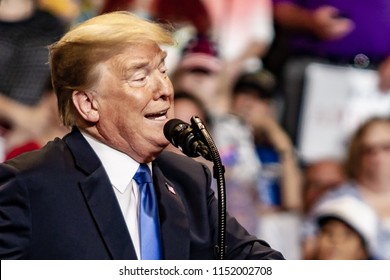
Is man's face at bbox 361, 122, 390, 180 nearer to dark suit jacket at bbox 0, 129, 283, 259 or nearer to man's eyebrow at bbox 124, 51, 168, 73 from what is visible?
dark suit jacket at bbox 0, 129, 283, 259

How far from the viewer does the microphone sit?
1660 millimetres

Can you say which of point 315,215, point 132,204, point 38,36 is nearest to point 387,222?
point 315,215

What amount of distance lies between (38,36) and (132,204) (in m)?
1.60

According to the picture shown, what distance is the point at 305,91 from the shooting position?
3.72 m

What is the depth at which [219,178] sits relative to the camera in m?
1.67

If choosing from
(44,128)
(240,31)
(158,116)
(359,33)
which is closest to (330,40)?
(359,33)

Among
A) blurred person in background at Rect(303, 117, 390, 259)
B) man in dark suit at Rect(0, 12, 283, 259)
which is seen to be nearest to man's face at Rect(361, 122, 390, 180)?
blurred person in background at Rect(303, 117, 390, 259)

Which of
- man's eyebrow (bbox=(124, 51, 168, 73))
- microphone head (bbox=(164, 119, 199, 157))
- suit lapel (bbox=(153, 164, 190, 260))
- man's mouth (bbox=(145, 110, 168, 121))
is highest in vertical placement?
man's eyebrow (bbox=(124, 51, 168, 73))

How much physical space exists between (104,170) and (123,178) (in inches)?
1.7

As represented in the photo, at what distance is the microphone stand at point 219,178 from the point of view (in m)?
1.65

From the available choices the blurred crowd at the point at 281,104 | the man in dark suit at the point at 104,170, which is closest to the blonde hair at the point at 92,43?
the man in dark suit at the point at 104,170

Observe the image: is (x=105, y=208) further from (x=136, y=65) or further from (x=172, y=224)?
(x=136, y=65)

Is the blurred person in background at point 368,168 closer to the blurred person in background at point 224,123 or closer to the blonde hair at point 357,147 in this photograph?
the blonde hair at point 357,147

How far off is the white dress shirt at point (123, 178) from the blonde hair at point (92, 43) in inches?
3.4
